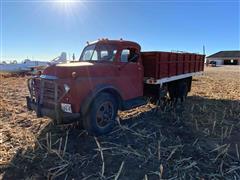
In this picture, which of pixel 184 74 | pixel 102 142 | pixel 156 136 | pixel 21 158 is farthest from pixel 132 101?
pixel 184 74

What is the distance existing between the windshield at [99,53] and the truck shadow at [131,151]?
1.86m

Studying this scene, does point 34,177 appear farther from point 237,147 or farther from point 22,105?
point 22,105

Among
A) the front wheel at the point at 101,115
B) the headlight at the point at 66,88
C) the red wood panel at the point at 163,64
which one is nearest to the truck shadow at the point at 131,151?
the front wheel at the point at 101,115

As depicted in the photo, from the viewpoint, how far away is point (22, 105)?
9531 millimetres

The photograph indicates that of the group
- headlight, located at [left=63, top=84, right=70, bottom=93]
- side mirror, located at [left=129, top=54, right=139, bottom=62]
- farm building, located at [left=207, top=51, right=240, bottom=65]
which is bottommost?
headlight, located at [left=63, top=84, right=70, bottom=93]

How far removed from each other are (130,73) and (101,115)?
5.32 ft

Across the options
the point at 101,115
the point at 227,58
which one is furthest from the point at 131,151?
the point at 227,58

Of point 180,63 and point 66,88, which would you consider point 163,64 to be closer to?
point 180,63

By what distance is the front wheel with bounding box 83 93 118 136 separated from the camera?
5902 mm

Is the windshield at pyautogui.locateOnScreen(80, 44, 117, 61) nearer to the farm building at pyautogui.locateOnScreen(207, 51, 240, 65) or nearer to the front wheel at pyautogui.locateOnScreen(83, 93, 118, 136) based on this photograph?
the front wheel at pyautogui.locateOnScreen(83, 93, 118, 136)

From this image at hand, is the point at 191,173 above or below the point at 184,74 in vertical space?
below

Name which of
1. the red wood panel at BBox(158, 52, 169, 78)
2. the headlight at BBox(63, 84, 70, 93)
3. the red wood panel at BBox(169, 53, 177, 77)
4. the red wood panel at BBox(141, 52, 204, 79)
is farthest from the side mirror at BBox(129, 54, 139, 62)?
the headlight at BBox(63, 84, 70, 93)

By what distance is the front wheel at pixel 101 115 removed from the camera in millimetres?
5902

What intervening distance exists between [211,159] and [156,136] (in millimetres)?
1481
